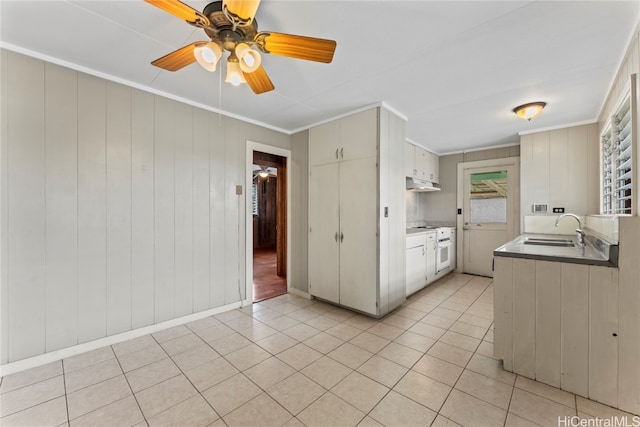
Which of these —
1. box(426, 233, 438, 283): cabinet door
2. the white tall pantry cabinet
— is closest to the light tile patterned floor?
the white tall pantry cabinet

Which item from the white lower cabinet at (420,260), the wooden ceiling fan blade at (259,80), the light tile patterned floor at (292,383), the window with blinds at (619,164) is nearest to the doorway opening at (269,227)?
the light tile patterned floor at (292,383)

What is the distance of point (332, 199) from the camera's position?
3408 mm

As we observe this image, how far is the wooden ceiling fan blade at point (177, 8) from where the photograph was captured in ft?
3.99

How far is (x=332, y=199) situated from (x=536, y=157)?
3136 mm

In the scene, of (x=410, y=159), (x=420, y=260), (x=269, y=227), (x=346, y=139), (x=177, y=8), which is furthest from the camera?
(x=269, y=227)

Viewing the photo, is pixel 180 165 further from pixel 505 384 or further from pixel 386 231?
pixel 505 384

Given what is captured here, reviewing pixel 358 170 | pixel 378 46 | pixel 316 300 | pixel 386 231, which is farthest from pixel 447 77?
pixel 316 300

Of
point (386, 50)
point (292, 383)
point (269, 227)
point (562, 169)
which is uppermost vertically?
point (386, 50)

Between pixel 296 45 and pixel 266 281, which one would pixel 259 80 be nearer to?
pixel 296 45

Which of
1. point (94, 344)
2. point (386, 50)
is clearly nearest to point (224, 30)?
point (386, 50)

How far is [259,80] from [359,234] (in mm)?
1960

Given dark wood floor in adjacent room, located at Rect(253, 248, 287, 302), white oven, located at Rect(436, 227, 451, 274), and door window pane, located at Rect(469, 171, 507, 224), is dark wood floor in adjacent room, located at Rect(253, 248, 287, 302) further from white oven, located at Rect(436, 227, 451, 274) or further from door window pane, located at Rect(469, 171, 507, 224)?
door window pane, located at Rect(469, 171, 507, 224)

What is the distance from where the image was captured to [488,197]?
479 cm

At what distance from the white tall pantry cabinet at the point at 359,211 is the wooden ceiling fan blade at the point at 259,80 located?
139 cm
